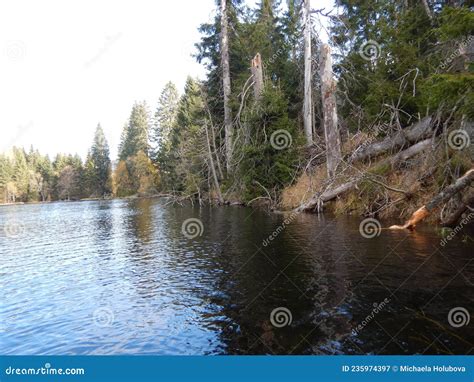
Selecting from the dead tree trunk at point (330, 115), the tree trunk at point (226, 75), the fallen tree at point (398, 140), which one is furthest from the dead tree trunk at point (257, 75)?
the fallen tree at point (398, 140)

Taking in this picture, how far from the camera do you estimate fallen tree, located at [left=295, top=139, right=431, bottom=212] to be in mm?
15750

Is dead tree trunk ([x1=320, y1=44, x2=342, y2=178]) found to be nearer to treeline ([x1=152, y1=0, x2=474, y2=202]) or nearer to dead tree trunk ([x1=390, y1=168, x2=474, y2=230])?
treeline ([x1=152, y1=0, x2=474, y2=202])

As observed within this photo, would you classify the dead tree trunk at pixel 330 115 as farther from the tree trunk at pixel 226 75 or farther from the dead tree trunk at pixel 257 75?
the tree trunk at pixel 226 75

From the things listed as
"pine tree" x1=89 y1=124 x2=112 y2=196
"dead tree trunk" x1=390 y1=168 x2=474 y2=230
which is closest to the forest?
"dead tree trunk" x1=390 y1=168 x2=474 y2=230

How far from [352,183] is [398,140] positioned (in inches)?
117

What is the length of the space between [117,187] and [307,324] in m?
83.3

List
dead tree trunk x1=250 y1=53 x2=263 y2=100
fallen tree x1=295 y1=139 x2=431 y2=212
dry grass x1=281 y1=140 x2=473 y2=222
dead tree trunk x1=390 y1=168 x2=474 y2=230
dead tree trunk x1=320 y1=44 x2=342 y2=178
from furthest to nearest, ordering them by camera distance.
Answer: dead tree trunk x1=250 y1=53 x2=263 y2=100 → dead tree trunk x1=320 y1=44 x2=342 y2=178 → fallen tree x1=295 y1=139 x2=431 y2=212 → dry grass x1=281 y1=140 x2=473 y2=222 → dead tree trunk x1=390 y1=168 x2=474 y2=230

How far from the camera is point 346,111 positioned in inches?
958

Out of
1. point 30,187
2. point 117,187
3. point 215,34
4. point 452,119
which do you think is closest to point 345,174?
point 452,119

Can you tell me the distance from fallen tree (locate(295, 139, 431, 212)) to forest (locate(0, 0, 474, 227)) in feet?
0.20

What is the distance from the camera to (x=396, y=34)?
54.5ft

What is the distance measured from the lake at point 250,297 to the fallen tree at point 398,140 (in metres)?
5.43

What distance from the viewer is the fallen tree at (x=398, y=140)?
16016 mm
